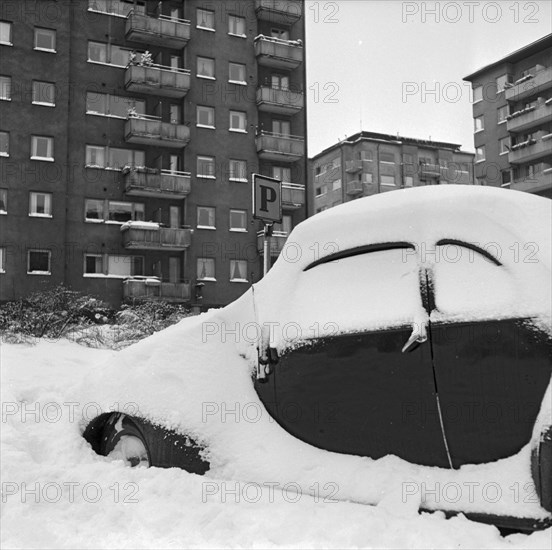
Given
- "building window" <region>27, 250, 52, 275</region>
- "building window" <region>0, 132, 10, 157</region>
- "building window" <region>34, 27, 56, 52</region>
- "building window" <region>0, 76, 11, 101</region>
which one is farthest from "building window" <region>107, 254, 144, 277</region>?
"building window" <region>34, 27, 56, 52</region>

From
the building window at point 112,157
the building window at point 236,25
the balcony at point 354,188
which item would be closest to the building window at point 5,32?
the building window at point 112,157

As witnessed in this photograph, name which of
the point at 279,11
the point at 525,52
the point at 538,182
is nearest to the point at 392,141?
the point at 525,52

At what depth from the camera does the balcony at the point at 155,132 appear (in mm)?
34281

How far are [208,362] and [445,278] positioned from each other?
1.73 m

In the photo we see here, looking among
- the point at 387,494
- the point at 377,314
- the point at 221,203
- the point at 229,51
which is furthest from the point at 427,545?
the point at 229,51

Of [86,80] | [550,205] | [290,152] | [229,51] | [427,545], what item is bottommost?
[427,545]

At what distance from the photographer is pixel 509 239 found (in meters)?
3.35

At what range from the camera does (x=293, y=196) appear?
Answer: 3794cm

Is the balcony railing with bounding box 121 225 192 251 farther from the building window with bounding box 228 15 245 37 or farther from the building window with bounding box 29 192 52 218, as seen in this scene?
the building window with bounding box 228 15 245 37

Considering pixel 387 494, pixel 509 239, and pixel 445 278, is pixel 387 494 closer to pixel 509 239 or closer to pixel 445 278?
pixel 445 278

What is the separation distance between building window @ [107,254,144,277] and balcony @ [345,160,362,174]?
1626 inches

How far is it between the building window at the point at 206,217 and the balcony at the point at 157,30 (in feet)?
29.7

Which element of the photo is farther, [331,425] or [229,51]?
[229,51]

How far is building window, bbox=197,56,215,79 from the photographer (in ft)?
123
